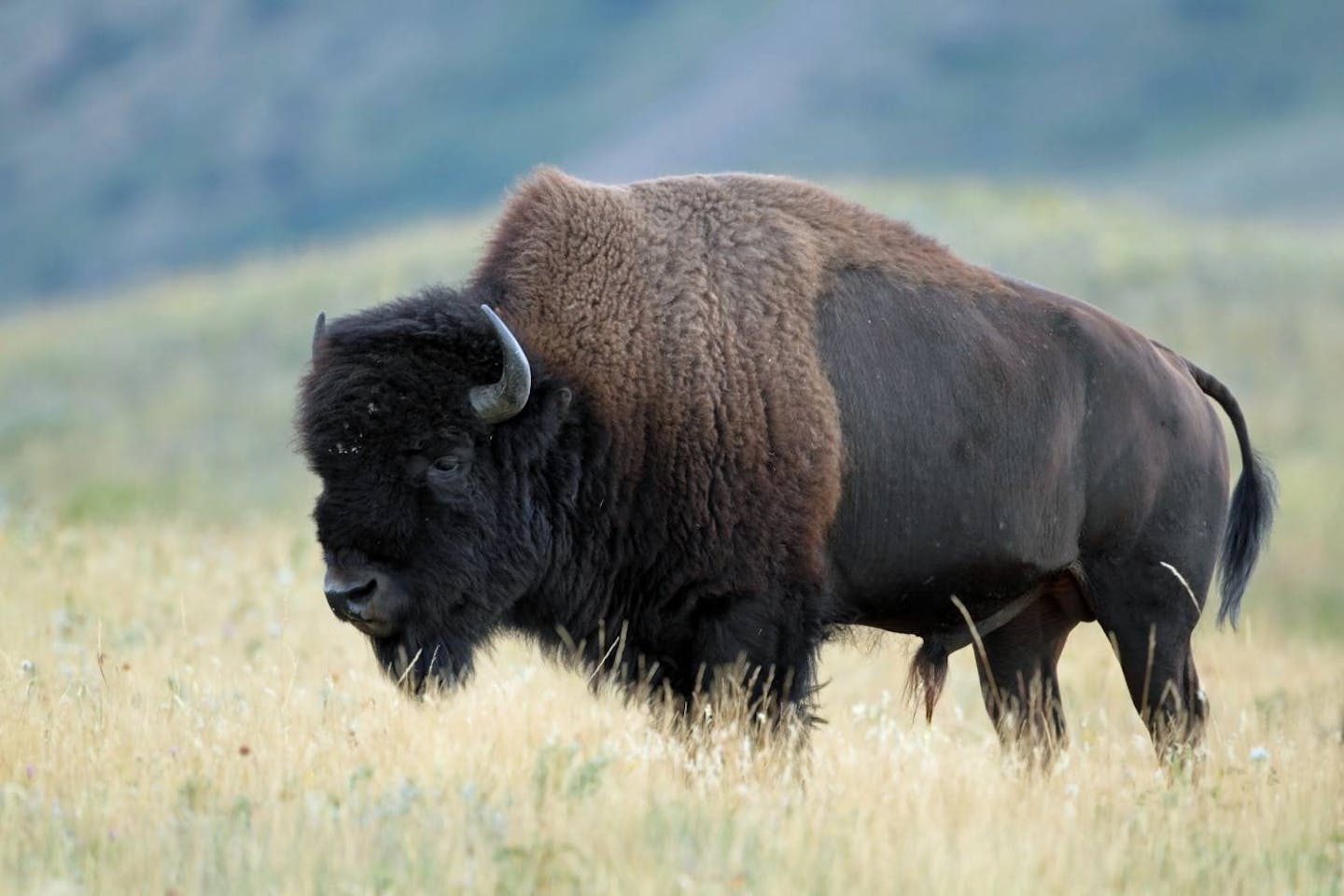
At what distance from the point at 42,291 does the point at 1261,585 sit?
336ft

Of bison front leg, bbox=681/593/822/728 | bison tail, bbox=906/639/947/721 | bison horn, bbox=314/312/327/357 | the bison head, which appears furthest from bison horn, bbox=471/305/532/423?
bison tail, bbox=906/639/947/721

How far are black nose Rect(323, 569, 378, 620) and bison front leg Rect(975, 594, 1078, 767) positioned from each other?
8.32ft

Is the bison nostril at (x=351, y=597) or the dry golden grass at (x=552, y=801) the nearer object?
the dry golden grass at (x=552, y=801)

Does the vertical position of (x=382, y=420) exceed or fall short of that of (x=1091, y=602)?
it exceeds it

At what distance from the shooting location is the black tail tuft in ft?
23.6

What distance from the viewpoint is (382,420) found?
19.6 ft

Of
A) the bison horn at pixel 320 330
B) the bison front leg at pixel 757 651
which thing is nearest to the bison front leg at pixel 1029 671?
the bison front leg at pixel 757 651

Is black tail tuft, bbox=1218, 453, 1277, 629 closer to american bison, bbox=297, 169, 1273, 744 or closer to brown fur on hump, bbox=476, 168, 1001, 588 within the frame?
american bison, bbox=297, 169, 1273, 744

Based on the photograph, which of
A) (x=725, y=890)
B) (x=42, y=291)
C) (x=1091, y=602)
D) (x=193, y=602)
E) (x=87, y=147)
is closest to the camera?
(x=725, y=890)

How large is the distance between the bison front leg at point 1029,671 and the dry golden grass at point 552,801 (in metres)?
0.20

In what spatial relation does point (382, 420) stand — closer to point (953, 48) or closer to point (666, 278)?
point (666, 278)


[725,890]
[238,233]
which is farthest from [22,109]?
[725,890]

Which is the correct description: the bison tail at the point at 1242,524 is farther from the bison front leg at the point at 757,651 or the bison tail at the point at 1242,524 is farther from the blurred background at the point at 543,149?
the blurred background at the point at 543,149

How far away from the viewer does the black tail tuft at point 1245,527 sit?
23.6 feet
